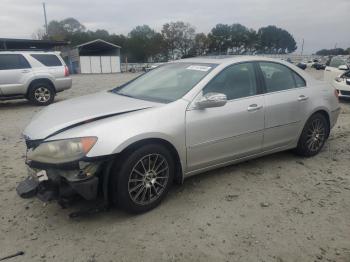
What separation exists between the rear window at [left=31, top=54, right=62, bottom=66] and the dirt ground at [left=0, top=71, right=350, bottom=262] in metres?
6.98

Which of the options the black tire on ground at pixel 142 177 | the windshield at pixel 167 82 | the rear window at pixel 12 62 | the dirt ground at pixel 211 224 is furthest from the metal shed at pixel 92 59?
the black tire on ground at pixel 142 177

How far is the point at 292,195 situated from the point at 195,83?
1.70m

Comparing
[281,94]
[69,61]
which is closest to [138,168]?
[281,94]

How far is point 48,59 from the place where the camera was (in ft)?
36.1

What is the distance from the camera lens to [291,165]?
494 cm

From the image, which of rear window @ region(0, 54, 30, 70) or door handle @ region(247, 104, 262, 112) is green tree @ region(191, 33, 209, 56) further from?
door handle @ region(247, 104, 262, 112)

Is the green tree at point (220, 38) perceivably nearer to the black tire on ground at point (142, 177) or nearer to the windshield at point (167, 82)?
the windshield at point (167, 82)

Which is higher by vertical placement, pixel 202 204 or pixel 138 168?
pixel 138 168

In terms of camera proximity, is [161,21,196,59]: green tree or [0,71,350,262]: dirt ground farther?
[161,21,196,59]: green tree

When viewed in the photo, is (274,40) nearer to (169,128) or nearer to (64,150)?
(169,128)

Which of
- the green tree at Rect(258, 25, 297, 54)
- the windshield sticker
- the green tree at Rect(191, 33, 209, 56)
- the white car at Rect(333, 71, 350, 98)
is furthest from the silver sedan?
the green tree at Rect(258, 25, 297, 54)

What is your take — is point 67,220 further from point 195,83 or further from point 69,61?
point 69,61

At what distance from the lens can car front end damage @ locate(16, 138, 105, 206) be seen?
10.0ft

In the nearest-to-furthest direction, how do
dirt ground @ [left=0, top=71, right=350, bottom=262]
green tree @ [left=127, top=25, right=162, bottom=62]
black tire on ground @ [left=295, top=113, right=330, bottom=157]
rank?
dirt ground @ [left=0, top=71, right=350, bottom=262]
black tire on ground @ [left=295, top=113, right=330, bottom=157]
green tree @ [left=127, top=25, right=162, bottom=62]
